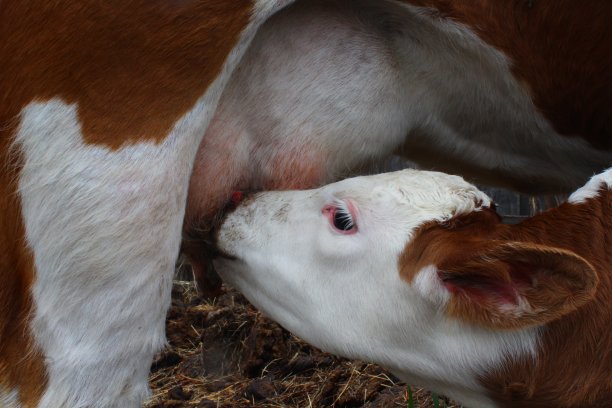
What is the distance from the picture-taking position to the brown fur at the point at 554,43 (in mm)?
2467

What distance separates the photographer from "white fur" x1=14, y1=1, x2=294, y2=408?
2141 millimetres

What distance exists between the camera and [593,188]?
2418 millimetres

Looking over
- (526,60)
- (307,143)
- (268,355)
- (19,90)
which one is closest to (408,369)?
(307,143)

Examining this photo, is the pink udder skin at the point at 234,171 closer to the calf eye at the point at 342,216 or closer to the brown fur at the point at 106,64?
the calf eye at the point at 342,216

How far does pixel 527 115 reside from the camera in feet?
8.88

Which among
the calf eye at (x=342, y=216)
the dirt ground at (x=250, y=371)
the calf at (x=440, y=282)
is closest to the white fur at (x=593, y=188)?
the calf at (x=440, y=282)

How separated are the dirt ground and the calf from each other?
1081 mm

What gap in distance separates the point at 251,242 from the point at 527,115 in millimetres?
870

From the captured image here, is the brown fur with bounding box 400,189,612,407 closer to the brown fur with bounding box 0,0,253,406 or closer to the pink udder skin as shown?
the pink udder skin

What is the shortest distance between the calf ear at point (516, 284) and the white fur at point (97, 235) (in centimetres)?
69

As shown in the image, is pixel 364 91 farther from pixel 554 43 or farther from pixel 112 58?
pixel 112 58

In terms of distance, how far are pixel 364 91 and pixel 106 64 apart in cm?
82

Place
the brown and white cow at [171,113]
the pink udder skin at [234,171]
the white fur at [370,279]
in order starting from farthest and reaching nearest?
the pink udder skin at [234,171]
the white fur at [370,279]
the brown and white cow at [171,113]

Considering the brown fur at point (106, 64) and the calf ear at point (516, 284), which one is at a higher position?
the brown fur at point (106, 64)
